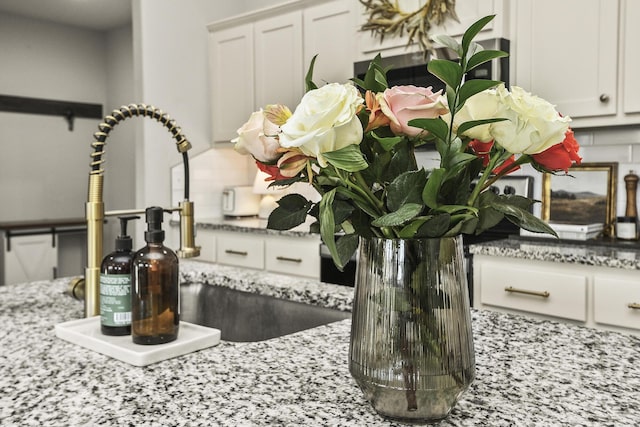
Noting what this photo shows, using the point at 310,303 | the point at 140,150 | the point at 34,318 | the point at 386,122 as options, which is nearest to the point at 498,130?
the point at 386,122

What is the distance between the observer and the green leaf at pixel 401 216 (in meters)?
0.58

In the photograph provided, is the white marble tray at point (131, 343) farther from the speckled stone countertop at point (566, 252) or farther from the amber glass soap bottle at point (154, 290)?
the speckled stone countertop at point (566, 252)

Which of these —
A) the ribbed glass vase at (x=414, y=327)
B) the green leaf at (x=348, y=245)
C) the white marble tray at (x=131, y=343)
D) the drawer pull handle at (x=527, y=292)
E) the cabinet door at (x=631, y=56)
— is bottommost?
the drawer pull handle at (x=527, y=292)

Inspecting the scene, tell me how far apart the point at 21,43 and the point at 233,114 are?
264cm

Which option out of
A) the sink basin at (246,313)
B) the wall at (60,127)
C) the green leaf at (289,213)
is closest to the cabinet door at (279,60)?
the sink basin at (246,313)

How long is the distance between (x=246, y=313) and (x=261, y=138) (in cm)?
94

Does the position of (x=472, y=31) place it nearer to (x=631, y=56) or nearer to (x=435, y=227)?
(x=435, y=227)


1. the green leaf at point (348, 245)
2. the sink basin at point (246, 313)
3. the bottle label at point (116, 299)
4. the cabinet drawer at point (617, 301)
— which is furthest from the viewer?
the cabinet drawer at point (617, 301)

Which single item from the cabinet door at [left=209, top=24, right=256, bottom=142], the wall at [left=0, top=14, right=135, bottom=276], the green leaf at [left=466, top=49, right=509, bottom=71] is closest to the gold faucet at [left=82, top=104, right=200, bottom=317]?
the green leaf at [left=466, top=49, right=509, bottom=71]

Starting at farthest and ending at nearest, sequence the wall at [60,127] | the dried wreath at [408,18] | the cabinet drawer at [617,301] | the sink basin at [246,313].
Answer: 1. the wall at [60,127]
2. the dried wreath at [408,18]
3. the cabinet drawer at [617,301]
4. the sink basin at [246,313]

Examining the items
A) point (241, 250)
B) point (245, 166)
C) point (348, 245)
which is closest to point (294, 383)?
point (348, 245)

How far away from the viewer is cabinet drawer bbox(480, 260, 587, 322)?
208cm

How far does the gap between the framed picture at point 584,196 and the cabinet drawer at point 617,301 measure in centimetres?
64

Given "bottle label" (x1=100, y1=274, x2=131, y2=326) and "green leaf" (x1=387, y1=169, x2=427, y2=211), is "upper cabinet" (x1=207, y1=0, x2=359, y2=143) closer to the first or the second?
"bottle label" (x1=100, y1=274, x2=131, y2=326)
